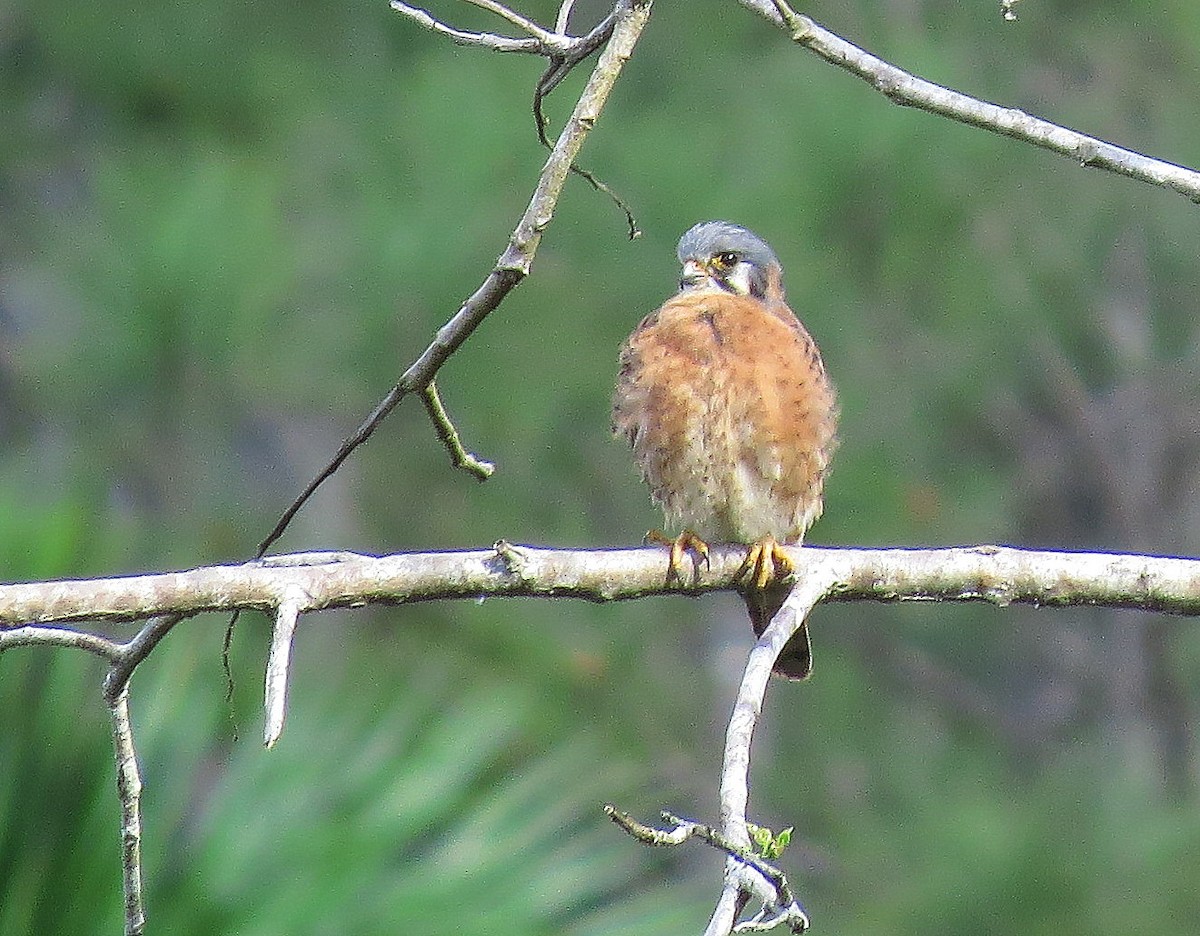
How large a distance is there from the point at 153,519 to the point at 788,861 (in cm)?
304

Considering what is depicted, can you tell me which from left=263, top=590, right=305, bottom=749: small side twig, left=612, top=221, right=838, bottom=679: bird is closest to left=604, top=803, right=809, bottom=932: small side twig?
left=263, top=590, right=305, bottom=749: small side twig

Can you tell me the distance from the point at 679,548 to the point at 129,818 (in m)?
1.08

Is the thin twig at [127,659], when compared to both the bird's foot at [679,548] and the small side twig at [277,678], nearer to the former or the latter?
the small side twig at [277,678]

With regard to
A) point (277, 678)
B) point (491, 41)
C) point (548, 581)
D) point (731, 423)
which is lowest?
point (277, 678)

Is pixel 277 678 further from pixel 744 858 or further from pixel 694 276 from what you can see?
pixel 694 276

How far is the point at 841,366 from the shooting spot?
24.2ft

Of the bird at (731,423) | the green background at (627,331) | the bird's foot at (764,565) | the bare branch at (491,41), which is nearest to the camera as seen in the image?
the bare branch at (491,41)

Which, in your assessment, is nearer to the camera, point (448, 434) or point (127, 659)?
point (127, 659)

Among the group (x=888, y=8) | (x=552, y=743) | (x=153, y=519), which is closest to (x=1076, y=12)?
(x=888, y=8)

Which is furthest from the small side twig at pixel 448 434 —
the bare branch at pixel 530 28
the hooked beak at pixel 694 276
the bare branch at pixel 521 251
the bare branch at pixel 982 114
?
the hooked beak at pixel 694 276

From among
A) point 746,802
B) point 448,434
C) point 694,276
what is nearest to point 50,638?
point 448,434

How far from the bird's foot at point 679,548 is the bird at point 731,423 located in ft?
0.30

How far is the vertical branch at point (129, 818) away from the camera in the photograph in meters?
1.98

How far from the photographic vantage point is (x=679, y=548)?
286cm
